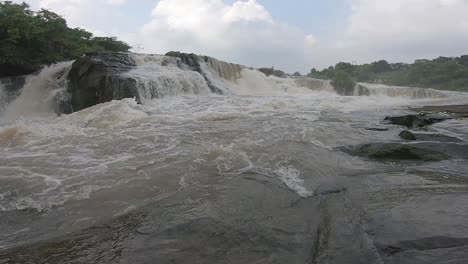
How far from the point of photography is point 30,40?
587 inches

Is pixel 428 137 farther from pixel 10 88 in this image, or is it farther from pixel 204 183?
pixel 10 88

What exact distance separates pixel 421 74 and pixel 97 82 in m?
41.8

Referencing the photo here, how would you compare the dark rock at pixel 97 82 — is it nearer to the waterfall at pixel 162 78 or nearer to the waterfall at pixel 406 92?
the waterfall at pixel 162 78

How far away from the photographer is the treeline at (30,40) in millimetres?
13914

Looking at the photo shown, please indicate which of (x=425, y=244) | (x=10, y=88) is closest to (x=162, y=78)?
(x=10, y=88)

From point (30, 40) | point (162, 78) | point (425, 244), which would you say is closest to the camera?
point (425, 244)

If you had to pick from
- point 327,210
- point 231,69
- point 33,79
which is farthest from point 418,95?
point 327,210

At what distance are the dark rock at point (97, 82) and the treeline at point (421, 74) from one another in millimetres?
24065

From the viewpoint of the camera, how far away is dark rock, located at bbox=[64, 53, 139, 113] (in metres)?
11.9

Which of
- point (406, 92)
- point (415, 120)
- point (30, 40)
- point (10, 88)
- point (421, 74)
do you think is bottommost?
point (406, 92)

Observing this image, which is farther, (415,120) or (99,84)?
(99,84)

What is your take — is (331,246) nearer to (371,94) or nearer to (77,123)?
(77,123)

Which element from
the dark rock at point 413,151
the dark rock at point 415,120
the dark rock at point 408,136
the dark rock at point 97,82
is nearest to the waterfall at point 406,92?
the dark rock at point 97,82

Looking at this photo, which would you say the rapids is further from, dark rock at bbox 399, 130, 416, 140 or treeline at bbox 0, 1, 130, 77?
treeline at bbox 0, 1, 130, 77
